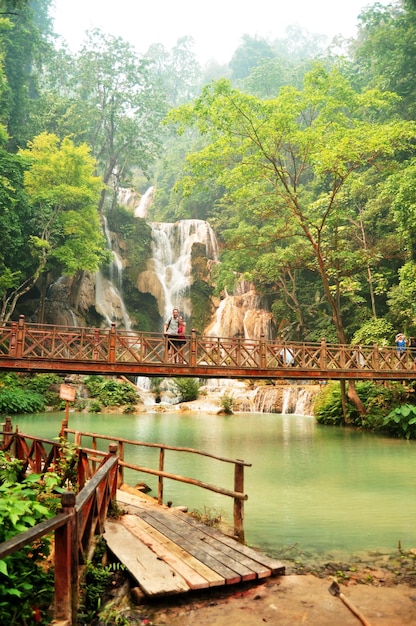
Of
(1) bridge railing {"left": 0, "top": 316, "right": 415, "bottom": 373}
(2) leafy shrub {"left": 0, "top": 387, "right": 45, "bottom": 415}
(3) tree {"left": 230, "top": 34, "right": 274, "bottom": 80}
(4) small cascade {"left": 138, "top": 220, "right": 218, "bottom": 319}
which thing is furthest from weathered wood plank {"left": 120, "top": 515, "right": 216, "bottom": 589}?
(3) tree {"left": 230, "top": 34, "right": 274, "bottom": 80}

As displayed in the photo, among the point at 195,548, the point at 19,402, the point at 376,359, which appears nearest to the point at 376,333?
the point at 376,359

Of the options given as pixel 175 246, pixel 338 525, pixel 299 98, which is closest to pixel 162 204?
pixel 175 246

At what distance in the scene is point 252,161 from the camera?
19344mm

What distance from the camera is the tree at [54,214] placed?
23.8 metres

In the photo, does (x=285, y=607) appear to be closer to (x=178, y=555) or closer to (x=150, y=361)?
(x=178, y=555)

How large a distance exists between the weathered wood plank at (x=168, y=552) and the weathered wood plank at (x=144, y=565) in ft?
0.20

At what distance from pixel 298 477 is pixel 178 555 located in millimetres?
5970

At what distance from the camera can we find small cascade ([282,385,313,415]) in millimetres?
23375

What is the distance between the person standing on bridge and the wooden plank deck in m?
8.52

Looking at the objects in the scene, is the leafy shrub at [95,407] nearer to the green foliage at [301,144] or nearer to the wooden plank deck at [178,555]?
the green foliage at [301,144]

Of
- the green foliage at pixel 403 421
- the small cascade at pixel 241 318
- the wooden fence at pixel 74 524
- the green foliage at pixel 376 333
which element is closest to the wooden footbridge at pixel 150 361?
the green foliage at pixel 403 421

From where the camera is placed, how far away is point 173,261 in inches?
1347

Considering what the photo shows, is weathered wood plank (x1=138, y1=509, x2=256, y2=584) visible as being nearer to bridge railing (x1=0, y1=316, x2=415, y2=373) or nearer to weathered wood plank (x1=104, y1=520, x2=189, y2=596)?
weathered wood plank (x1=104, y1=520, x2=189, y2=596)

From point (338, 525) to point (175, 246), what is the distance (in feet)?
96.5
